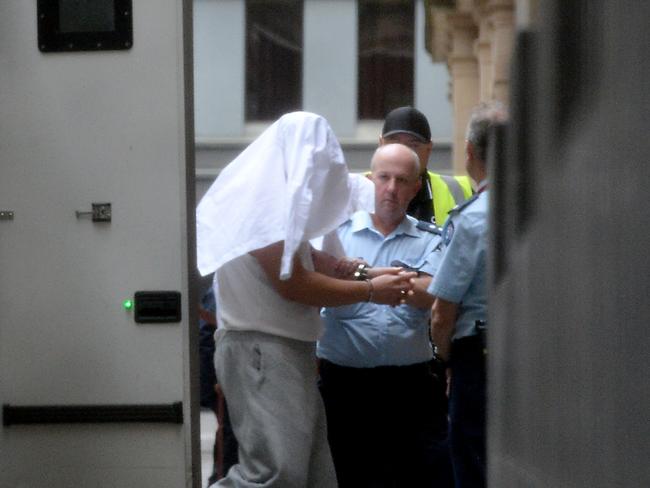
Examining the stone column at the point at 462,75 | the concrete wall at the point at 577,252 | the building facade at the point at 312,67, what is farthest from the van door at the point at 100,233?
the building facade at the point at 312,67

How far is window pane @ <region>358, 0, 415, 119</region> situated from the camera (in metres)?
28.4

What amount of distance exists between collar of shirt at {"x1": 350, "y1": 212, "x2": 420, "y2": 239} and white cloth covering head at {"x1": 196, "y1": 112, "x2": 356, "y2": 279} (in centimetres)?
57

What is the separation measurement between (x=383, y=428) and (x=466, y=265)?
33.8 inches

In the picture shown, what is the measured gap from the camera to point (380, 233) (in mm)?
5797

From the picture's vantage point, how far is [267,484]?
4.70 metres

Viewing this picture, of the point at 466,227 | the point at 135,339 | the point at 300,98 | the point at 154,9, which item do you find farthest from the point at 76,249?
the point at 300,98

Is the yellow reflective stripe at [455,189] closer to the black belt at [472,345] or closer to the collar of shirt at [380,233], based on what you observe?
the collar of shirt at [380,233]

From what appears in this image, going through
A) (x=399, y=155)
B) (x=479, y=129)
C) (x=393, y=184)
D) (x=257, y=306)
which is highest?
(x=479, y=129)

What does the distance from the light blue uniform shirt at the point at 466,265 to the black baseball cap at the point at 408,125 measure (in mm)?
1321

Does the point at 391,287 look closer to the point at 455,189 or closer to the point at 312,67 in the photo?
the point at 455,189

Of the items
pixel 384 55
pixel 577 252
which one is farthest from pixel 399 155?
pixel 384 55

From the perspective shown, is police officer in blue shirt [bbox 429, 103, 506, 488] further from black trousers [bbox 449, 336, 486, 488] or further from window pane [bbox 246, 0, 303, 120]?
window pane [bbox 246, 0, 303, 120]

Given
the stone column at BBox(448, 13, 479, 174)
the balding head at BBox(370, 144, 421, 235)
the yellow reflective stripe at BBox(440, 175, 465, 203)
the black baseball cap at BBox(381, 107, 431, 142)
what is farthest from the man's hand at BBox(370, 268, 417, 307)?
the stone column at BBox(448, 13, 479, 174)

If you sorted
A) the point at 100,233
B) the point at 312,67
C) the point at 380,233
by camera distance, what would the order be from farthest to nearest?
1. the point at 312,67
2. the point at 380,233
3. the point at 100,233
